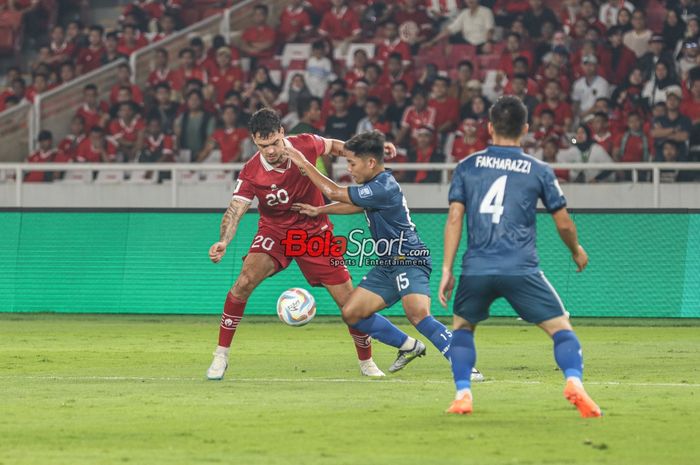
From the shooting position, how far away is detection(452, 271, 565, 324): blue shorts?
9.08m

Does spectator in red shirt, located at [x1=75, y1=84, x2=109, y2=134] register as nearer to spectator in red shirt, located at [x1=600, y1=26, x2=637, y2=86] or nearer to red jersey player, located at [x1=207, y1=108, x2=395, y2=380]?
spectator in red shirt, located at [x1=600, y1=26, x2=637, y2=86]

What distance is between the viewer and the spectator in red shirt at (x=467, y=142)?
22656 millimetres

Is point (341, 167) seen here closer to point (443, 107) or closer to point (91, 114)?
point (443, 107)

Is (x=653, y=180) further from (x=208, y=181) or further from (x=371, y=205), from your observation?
A: (x=371, y=205)

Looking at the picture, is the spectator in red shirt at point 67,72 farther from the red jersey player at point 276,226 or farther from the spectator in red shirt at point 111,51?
the red jersey player at point 276,226

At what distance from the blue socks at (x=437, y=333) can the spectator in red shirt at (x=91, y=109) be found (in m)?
15.2

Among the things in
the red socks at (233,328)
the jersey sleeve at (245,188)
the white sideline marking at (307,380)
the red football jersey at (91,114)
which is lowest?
the white sideline marking at (307,380)

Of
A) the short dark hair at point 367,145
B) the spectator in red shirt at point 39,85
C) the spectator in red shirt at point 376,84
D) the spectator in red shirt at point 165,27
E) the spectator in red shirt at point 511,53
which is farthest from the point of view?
the spectator in red shirt at point 165,27

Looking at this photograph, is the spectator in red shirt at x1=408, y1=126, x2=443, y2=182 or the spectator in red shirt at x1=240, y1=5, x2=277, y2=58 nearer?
the spectator in red shirt at x1=408, y1=126, x2=443, y2=182

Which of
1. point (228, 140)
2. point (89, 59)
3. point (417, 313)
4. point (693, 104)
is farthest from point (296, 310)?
point (89, 59)

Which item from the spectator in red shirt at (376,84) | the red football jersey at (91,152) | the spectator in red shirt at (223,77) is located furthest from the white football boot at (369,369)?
the spectator in red shirt at (223,77)

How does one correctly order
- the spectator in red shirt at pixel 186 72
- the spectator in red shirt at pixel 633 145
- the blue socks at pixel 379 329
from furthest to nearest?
1. the spectator in red shirt at pixel 186 72
2. the spectator in red shirt at pixel 633 145
3. the blue socks at pixel 379 329

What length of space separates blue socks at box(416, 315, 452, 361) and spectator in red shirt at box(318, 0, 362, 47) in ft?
51.0

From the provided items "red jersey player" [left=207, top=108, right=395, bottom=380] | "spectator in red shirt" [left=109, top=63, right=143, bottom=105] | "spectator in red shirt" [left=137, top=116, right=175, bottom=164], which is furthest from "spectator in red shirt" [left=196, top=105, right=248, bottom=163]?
"red jersey player" [left=207, top=108, right=395, bottom=380]
